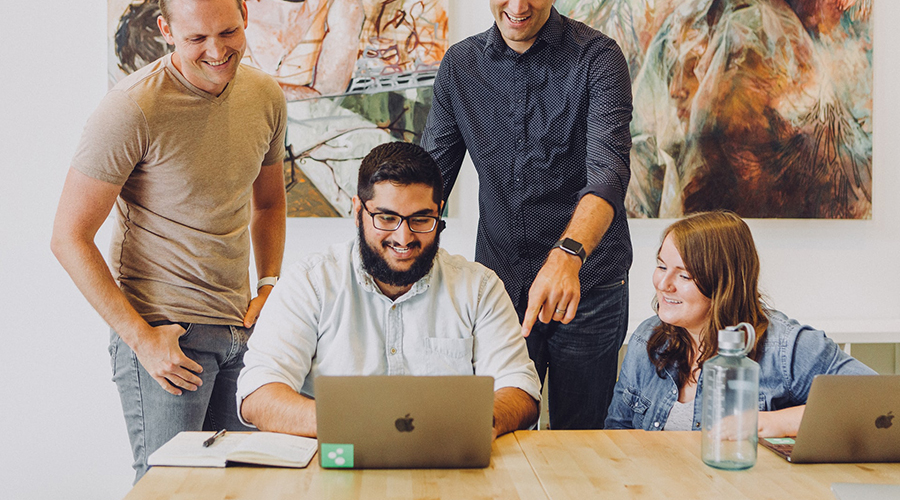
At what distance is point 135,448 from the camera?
5.81ft

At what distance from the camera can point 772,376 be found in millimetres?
1728

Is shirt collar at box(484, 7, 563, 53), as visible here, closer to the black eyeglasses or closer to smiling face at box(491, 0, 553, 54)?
smiling face at box(491, 0, 553, 54)

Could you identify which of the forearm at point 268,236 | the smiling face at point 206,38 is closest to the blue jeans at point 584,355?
the forearm at point 268,236

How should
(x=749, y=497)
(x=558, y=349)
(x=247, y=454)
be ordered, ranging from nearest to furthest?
1. (x=749, y=497)
2. (x=247, y=454)
3. (x=558, y=349)

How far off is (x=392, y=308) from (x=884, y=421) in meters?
1.03

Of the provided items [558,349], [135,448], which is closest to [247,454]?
[135,448]

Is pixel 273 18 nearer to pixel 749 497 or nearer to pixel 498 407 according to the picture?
pixel 498 407

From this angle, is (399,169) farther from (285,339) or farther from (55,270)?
(55,270)

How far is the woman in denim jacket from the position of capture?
5.66ft

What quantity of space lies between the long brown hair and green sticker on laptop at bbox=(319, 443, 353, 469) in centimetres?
91

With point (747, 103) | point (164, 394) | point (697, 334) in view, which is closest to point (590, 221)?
point (697, 334)

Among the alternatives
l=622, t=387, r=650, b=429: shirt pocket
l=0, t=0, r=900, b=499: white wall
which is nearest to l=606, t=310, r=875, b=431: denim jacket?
l=622, t=387, r=650, b=429: shirt pocket

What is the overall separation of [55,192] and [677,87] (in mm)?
2436

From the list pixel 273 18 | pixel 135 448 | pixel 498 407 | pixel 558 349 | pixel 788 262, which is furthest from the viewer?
pixel 788 262
